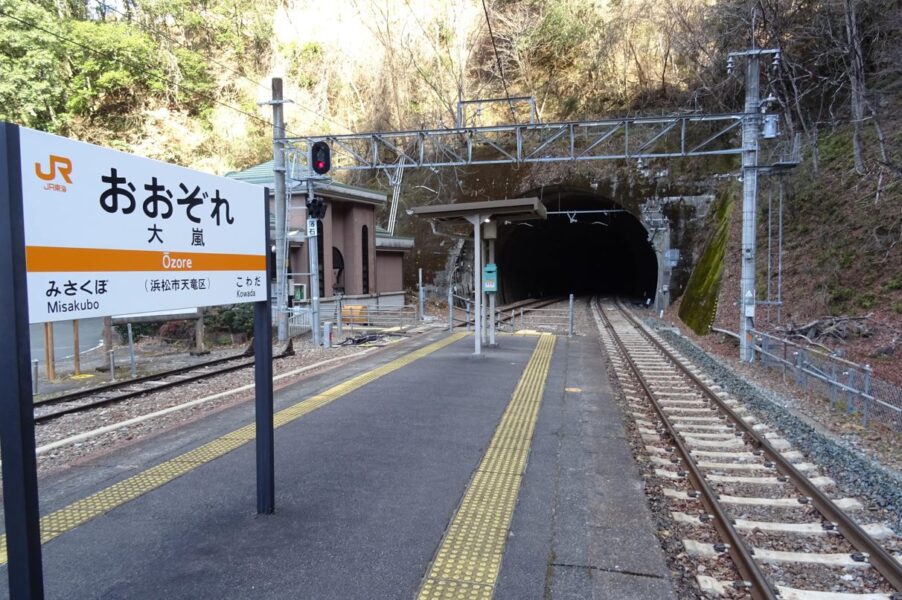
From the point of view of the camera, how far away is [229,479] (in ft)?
15.9

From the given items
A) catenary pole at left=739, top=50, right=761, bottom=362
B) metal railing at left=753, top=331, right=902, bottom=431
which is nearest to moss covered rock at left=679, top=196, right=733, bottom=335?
catenary pole at left=739, top=50, right=761, bottom=362

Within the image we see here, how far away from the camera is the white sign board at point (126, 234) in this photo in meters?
2.45

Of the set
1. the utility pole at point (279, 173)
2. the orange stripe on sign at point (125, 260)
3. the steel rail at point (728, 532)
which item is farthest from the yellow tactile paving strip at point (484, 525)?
the utility pole at point (279, 173)

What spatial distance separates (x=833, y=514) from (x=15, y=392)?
550cm

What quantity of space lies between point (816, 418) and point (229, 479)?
24.9 feet

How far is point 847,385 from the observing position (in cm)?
788

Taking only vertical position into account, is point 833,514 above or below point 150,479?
below

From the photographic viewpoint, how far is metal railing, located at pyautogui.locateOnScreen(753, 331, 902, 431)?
7387 mm

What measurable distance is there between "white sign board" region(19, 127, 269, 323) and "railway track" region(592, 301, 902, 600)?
3.67m

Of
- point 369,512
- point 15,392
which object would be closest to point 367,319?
point 369,512

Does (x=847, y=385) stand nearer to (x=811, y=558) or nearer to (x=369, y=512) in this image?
(x=811, y=558)

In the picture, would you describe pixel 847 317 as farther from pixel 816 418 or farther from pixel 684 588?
pixel 684 588

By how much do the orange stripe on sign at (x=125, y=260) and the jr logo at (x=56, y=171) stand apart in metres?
0.28

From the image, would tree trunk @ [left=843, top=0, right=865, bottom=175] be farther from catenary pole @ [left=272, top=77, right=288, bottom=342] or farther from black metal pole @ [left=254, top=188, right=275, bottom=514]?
black metal pole @ [left=254, top=188, right=275, bottom=514]
